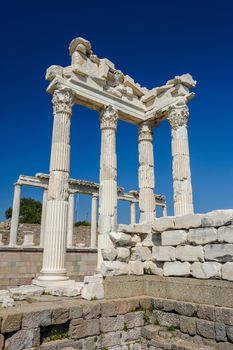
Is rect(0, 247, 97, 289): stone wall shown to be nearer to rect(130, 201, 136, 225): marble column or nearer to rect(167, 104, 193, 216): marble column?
rect(167, 104, 193, 216): marble column

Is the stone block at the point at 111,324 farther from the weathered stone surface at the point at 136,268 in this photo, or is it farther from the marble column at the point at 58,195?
the marble column at the point at 58,195

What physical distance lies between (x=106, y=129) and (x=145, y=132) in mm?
3048

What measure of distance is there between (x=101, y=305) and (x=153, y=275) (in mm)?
1833

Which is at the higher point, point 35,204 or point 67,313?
point 35,204

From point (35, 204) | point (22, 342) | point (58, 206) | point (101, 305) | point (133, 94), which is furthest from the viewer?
point (35, 204)

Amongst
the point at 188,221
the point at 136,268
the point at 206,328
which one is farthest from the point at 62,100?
the point at 206,328

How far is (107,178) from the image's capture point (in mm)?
14938

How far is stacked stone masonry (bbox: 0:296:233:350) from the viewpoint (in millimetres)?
5816

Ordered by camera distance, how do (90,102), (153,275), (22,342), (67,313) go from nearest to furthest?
1. (22,342)
2. (67,313)
3. (153,275)
4. (90,102)

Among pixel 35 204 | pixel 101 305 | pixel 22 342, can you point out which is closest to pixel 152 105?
pixel 101 305

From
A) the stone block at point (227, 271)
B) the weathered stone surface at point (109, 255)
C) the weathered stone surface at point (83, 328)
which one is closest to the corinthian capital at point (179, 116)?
the weathered stone surface at point (109, 255)

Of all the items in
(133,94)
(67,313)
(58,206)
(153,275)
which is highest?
(133,94)

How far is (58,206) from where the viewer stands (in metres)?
12.6

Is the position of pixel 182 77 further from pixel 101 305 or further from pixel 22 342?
pixel 22 342
